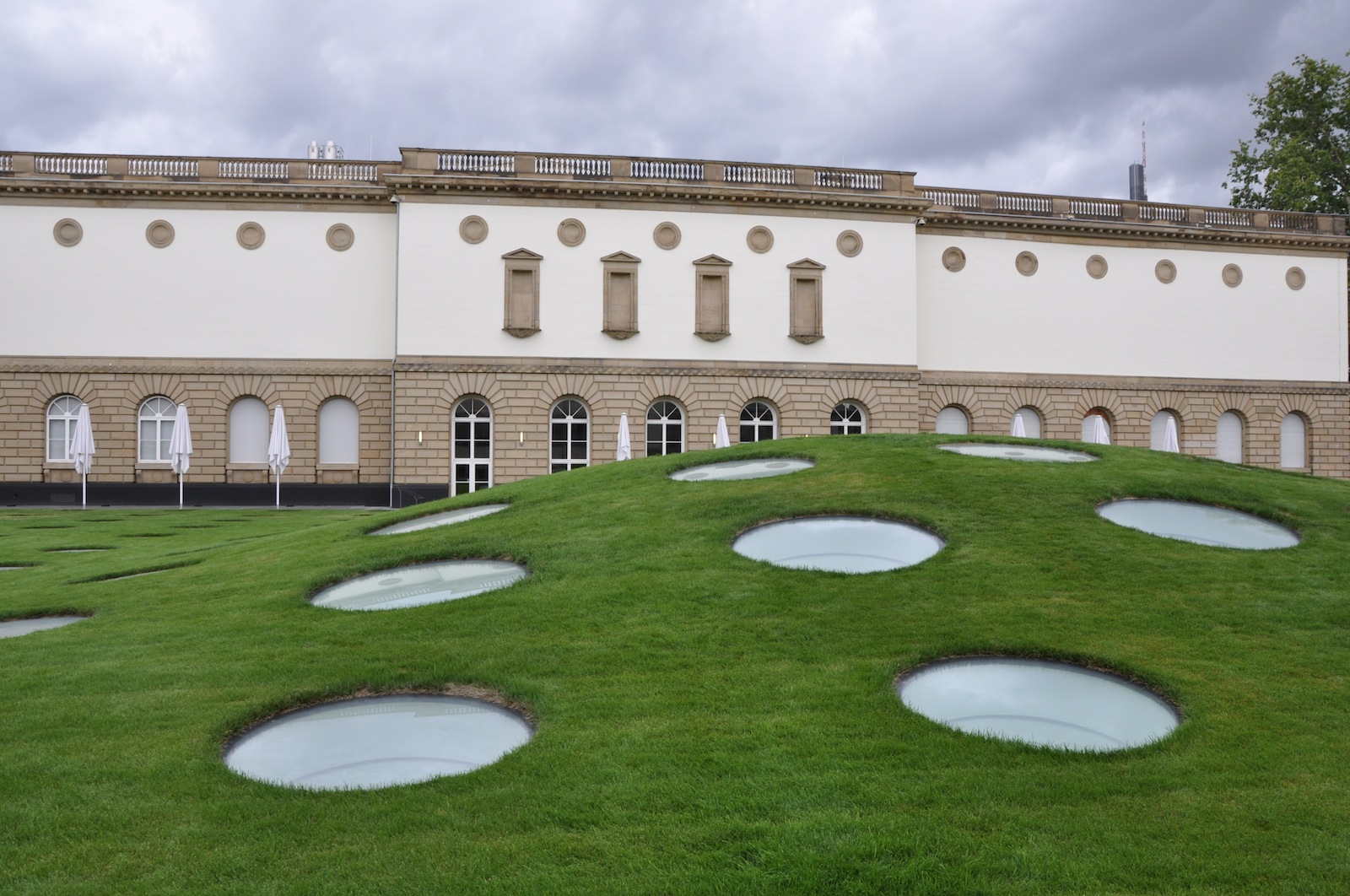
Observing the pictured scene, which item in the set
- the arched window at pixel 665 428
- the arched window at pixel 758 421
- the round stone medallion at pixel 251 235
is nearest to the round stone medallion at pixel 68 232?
the round stone medallion at pixel 251 235

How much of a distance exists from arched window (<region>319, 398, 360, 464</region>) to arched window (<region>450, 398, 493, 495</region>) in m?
4.12

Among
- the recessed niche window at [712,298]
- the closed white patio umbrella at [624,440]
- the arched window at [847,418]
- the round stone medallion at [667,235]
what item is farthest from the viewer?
the arched window at [847,418]

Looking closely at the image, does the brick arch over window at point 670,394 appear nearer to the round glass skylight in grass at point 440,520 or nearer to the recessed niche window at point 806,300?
the recessed niche window at point 806,300

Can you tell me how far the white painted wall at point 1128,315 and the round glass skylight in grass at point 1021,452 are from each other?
90.0 ft

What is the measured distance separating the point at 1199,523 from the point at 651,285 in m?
30.5

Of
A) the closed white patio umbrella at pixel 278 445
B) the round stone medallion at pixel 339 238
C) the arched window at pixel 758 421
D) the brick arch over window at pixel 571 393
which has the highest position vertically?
the round stone medallion at pixel 339 238

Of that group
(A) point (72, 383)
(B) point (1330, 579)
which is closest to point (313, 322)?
(A) point (72, 383)

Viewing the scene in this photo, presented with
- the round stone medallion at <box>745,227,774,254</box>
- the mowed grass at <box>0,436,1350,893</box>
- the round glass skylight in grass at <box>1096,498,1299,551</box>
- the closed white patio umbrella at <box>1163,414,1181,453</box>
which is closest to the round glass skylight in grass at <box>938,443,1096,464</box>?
the mowed grass at <box>0,436,1350,893</box>

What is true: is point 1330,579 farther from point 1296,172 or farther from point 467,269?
point 1296,172

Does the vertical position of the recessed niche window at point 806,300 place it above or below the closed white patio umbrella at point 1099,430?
above

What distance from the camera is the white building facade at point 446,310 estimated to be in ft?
130

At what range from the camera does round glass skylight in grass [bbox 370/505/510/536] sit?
15516mm

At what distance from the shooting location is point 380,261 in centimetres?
4081

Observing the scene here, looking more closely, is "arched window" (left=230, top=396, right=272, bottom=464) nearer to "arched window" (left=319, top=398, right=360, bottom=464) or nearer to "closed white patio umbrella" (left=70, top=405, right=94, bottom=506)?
"arched window" (left=319, top=398, right=360, bottom=464)
